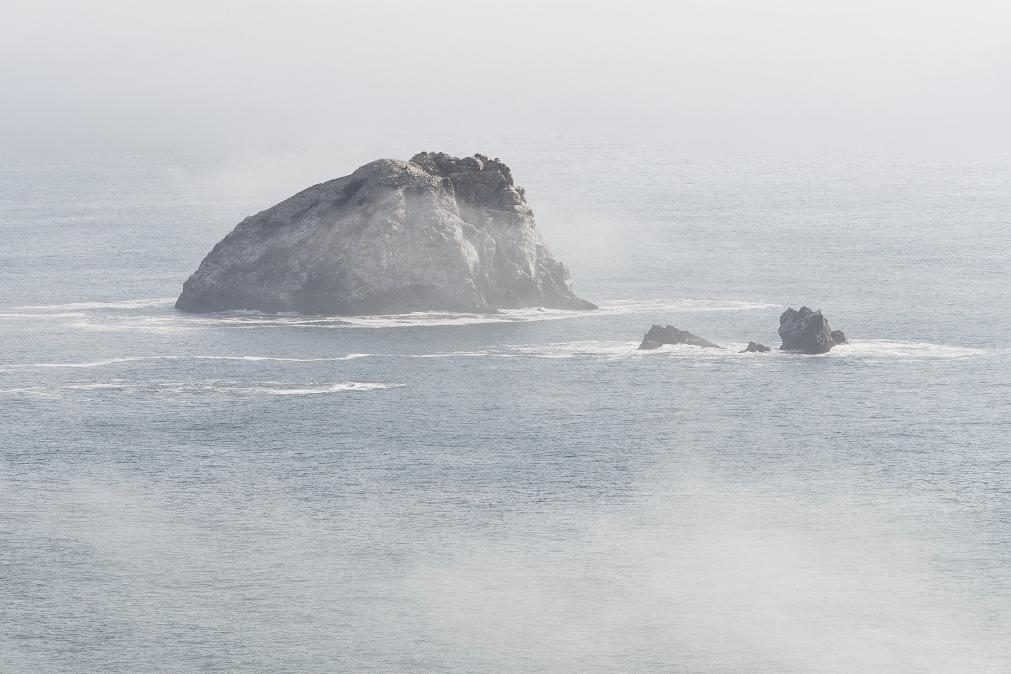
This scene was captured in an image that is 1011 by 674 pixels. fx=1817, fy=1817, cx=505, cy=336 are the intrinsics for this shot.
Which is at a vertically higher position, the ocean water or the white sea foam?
the white sea foam

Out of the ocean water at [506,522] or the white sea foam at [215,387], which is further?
the white sea foam at [215,387]

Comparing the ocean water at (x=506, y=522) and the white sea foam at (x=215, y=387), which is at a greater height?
the white sea foam at (x=215, y=387)

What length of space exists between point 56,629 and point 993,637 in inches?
2540

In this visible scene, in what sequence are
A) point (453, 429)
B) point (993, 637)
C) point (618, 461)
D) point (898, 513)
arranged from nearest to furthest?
point (993, 637) → point (898, 513) → point (618, 461) → point (453, 429)

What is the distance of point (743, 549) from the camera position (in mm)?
143500

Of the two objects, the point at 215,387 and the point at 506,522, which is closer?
the point at 506,522

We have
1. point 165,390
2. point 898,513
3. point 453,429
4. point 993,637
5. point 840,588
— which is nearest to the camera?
point 993,637

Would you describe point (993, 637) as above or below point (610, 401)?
below

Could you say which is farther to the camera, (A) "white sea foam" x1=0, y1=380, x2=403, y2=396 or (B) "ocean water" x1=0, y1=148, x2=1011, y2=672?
(A) "white sea foam" x1=0, y1=380, x2=403, y2=396

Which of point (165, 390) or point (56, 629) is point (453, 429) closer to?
point (165, 390)

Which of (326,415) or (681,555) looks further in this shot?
(326,415)

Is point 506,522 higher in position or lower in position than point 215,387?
lower

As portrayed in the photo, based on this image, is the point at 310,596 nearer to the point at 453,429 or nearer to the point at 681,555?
the point at 681,555

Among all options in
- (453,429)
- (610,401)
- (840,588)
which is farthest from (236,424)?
(840,588)
